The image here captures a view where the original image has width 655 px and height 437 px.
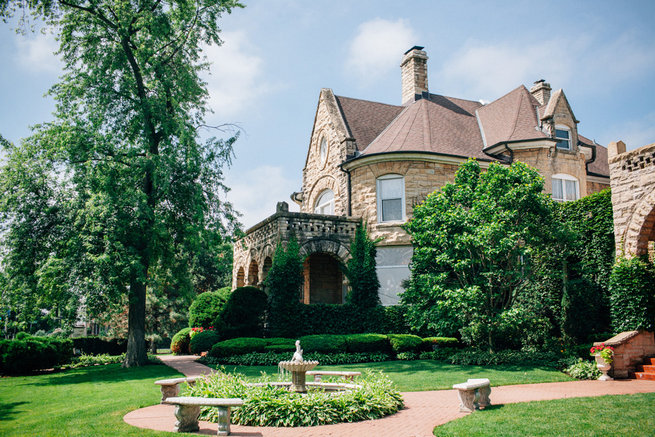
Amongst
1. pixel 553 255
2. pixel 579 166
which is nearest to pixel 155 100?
pixel 553 255

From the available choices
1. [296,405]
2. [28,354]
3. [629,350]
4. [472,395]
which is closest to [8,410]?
[296,405]

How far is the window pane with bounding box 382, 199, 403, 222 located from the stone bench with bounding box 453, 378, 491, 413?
12.7 m

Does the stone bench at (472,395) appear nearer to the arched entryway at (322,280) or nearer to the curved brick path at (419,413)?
the curved brick path at (419,413)

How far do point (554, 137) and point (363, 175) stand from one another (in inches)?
365

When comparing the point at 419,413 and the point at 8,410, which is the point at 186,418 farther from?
the point at 8,410

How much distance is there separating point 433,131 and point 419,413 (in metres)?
17.1

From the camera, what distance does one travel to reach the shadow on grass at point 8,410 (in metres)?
9.16

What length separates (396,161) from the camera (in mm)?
21641

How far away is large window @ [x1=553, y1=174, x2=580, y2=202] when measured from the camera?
22906mm

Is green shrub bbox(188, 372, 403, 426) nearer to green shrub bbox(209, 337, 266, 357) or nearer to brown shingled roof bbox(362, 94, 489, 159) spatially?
green shrub bbox(209, 337, 266, 357)

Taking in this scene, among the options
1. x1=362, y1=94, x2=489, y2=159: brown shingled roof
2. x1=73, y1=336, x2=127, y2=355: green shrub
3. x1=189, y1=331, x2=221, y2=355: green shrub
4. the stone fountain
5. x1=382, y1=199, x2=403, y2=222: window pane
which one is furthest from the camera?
x1=73, y1=336, x2=127, y2=355: green shrub

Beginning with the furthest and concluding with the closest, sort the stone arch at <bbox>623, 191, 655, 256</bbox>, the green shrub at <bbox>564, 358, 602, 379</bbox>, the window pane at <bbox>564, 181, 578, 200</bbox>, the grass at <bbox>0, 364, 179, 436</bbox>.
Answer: the window pane at <bbox>564, 181, 578, 200</bbox>
the stone arch at <bbox>623, 191, 655, 256</bbox>
the green shrub at <bbox>564, 358, 602, 379</bbox>
the grass at <bbox>0, 364, 179, 436</bbox>

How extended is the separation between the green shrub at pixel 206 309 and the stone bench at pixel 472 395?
16.9m

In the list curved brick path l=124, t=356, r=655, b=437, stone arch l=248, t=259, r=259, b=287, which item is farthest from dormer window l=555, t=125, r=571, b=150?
stone arch l=248, t=259, r=259, b=287
